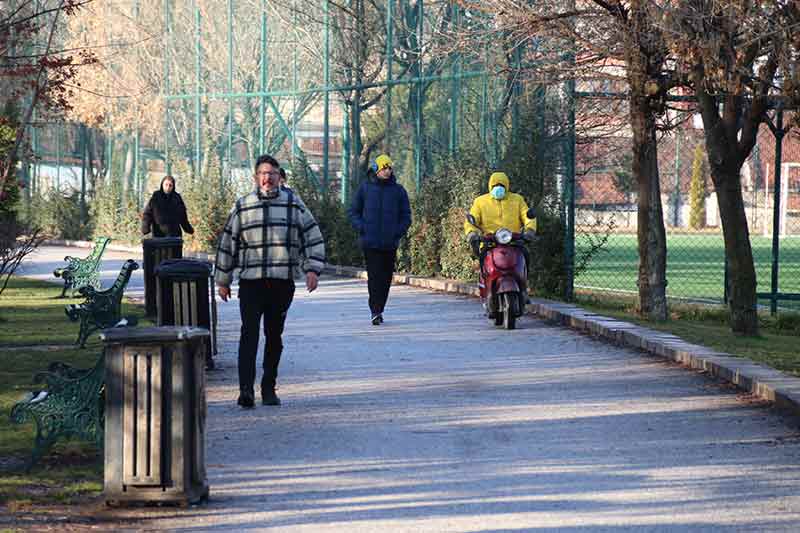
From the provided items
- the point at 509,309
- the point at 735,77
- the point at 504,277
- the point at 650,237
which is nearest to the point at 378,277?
the point at 504,277

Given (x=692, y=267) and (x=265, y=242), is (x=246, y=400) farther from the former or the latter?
(x=692, y=267)

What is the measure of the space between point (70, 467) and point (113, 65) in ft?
122

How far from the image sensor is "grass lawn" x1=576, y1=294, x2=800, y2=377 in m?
14.3

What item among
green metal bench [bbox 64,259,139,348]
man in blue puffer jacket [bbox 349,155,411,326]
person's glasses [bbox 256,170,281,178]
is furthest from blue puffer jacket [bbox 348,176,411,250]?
person's glasses [bbox 256,170,281,178]

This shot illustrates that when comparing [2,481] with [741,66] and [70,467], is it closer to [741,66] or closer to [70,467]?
[70,467]

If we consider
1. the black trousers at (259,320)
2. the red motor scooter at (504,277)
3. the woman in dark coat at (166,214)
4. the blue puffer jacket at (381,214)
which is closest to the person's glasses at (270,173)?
the black trousers at (259,320)

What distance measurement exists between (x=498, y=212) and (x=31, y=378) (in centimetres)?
640

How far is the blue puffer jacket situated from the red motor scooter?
114cm

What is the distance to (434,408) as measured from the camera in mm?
11352

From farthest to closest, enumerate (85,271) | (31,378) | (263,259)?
(85,271), (31,378), (263,259)

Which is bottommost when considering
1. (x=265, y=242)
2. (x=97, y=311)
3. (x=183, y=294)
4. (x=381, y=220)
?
(x=97, y=311)

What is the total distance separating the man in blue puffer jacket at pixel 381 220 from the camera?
17.8m

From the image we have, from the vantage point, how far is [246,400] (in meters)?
11.4

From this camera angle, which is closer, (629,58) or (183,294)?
(183,294)
